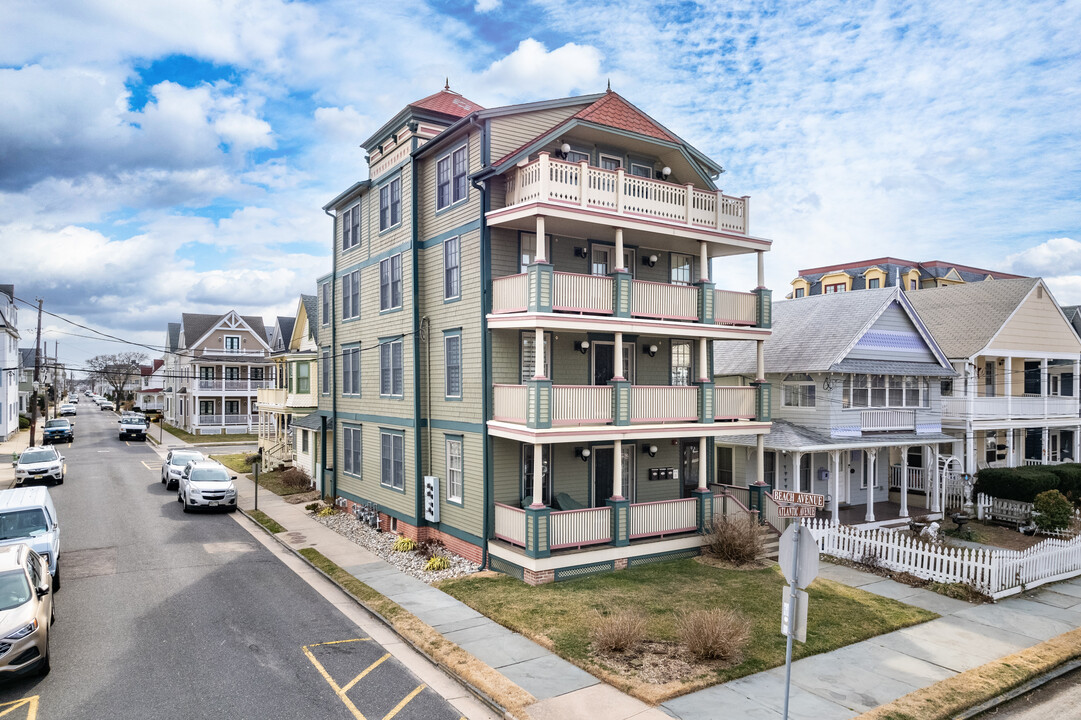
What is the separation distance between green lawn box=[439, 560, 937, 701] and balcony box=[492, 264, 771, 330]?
630cm

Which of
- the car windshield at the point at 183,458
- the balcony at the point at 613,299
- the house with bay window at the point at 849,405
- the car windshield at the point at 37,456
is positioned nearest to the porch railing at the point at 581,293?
the balcony at the point at 613,299

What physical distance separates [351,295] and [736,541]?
52.5 ft

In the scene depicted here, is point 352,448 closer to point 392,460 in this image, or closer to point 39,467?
point 392,460

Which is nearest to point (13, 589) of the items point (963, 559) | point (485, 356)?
point (485, 356)

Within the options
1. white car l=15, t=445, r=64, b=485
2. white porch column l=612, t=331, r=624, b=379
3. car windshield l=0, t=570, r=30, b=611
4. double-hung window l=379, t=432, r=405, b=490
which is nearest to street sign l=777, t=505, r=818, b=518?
white porch column l=612, t=331, r=624, b=379

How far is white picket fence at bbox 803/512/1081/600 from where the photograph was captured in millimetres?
15438

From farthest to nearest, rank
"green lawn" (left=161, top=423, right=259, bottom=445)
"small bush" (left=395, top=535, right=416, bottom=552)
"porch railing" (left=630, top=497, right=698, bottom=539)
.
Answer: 1. "green lawn" (left=161, top=423, right=259, bottom=445)
2. "small bush" (left=395, top=535, right=416, bottom=552)
3. "porch railing" (left=630, top=497, right=698, bottom=539)

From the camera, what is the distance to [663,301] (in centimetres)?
1770

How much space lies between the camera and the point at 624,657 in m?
11.3

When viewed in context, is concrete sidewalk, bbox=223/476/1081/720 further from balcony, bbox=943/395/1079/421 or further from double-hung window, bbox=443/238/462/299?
balcony, bbox=943/395/1079/421

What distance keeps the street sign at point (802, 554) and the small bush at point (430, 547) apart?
1152 cm

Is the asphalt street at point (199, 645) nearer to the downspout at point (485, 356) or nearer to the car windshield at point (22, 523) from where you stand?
the car windshield at point (22, 523)

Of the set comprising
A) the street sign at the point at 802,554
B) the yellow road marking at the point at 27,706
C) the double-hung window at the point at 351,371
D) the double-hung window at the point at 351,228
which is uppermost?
the double-hung window at the point at 351,228

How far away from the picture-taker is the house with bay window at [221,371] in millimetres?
57156
